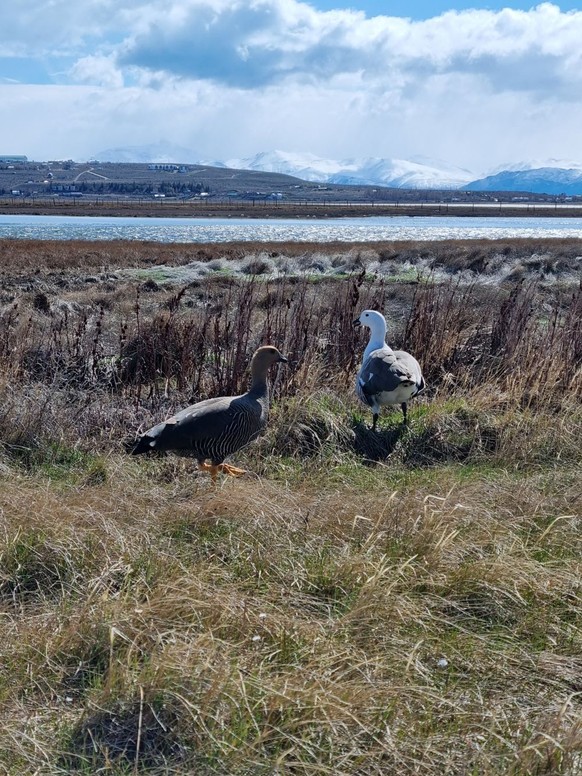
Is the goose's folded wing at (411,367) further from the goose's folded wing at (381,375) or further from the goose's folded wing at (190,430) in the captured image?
the goose's folded wing at (190,430)

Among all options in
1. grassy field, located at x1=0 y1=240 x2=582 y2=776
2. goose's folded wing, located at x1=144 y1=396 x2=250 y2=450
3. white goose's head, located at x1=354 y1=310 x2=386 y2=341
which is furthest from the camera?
white goose's head, located at x1=354 y1=310 x2=386 y2=341

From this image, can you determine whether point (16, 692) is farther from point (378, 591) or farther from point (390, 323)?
point (390, 323)

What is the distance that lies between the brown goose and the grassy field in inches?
10.4

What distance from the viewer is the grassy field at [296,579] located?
10.6ft

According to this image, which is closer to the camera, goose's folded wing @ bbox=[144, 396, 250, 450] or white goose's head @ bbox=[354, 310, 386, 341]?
goose's folded wing @ bbox=[144, 396, 250, 450]

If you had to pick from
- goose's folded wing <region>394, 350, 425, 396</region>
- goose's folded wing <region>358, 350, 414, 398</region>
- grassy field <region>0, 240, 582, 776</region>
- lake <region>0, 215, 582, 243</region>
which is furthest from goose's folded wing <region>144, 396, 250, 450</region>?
lake <region>0, 215, 582, 243</region>

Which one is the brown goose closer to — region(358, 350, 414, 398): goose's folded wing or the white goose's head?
region(358, 350, 414, 398): goose's folded wing

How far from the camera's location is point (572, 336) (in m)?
9.51

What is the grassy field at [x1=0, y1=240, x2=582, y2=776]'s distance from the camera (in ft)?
10.6

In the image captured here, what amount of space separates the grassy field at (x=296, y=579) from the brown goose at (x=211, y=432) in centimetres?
26

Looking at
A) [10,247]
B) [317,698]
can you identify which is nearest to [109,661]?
[317,698]

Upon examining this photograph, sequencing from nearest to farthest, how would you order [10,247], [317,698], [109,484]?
[317,698]
[109,484]
[10,247]

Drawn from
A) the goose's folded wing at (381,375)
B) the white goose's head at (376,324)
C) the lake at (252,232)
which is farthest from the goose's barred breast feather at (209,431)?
the lake at (252,232)

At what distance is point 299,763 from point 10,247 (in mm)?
31467
